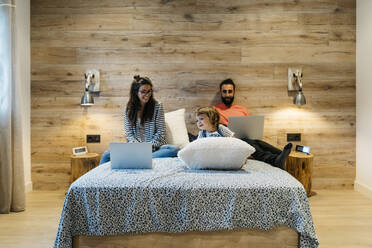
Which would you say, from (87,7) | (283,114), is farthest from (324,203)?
(87,7)

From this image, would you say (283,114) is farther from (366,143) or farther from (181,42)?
(181,42)

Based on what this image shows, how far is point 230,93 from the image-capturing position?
11.6ft

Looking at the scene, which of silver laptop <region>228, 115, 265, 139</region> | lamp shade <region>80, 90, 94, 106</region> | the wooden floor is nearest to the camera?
the wooden floor

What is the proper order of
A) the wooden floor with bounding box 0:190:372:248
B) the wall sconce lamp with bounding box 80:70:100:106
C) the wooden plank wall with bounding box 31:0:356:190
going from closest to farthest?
the wooden floor with bounding box 0:190:372:248 < the wall sconce lamp with bounding box 80:70:100:106 < the wooden plank wall with bounding box 31:0:356:190

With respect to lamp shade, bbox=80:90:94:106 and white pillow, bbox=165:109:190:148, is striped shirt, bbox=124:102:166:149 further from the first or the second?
lamp shade, bbox=80:90:94:106

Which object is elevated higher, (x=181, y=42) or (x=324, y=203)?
(x=181, y=42)

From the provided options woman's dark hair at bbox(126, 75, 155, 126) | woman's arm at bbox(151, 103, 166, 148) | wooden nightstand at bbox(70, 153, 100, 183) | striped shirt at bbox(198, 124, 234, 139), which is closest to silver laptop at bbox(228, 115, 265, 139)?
striped shirt at bbox(198, 124, 234, 139)

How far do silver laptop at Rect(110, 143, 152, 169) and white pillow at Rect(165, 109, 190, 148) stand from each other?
121cm

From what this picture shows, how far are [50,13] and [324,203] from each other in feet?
12.2

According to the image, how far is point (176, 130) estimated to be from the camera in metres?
3.32

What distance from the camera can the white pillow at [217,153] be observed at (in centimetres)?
194

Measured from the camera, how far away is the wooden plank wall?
3.66 metres

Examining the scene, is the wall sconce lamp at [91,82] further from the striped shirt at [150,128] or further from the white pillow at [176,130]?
the white pillow at [176,130]

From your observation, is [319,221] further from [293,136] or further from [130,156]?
[130,156]
